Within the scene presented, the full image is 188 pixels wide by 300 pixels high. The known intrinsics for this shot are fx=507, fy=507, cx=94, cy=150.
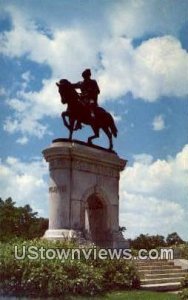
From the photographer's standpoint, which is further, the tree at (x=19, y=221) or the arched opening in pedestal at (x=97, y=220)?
the tree at (x=19, y=221)

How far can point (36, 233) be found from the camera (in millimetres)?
45031

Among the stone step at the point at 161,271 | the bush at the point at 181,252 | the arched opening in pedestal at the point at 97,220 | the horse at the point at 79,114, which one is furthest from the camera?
the bush at the point at 181,252

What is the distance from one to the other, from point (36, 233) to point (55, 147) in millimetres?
29416

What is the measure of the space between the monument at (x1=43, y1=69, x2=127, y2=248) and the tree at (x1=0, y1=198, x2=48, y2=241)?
26069 millimetres

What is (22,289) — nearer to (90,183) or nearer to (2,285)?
(2,285)

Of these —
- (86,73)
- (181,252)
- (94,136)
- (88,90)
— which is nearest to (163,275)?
(181,252)

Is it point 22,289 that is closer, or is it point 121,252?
point 22,289

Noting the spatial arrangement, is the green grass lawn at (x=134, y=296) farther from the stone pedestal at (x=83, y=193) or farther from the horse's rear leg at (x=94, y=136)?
the horse's rear leg at (x=94, y=136)

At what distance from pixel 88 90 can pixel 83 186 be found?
11.6 ft

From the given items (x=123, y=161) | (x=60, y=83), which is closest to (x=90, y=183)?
(x=123, y=161)

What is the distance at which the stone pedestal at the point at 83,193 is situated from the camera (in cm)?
1673

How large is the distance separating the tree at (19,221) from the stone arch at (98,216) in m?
25.7

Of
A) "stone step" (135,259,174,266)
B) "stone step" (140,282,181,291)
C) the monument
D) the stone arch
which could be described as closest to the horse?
the monument

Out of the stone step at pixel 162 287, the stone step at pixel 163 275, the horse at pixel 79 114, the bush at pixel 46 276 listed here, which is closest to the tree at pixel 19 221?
the horse at pixel 79 114
